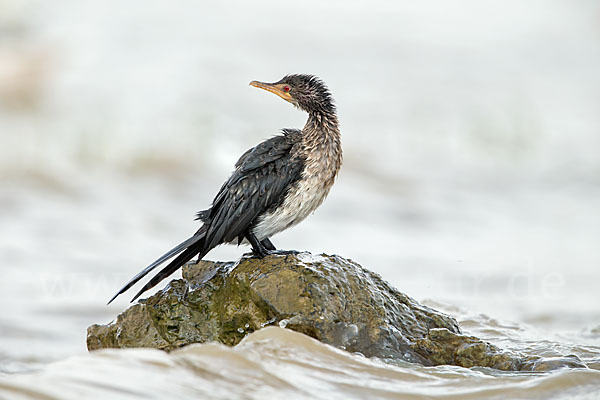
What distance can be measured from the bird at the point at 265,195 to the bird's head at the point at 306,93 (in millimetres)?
298

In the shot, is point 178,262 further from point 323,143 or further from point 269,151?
point 323,143

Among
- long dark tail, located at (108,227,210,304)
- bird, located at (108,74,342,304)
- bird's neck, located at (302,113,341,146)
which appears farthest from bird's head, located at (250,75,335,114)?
long dark tail, located at (108,227,210,304)

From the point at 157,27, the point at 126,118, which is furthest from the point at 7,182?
the point at 157,27

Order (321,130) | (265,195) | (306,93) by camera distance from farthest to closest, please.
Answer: (306,93)
(321,130)
(265,195)

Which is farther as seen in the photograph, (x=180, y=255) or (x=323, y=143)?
(x=323, y=143)

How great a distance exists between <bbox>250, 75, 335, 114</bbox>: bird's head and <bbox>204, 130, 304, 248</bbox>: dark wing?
571 mm

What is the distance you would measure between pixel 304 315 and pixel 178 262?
1178 millimetres

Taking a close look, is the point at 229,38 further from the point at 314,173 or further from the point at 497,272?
the point at 314,173

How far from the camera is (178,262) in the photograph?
17.3 ft

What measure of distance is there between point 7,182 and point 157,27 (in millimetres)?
5654

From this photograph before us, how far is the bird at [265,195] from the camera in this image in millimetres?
5184

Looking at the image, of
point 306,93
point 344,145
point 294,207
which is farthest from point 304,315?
point 344,145

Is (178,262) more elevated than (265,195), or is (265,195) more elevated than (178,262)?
(265,195)

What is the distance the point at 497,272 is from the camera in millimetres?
10680
